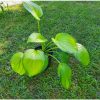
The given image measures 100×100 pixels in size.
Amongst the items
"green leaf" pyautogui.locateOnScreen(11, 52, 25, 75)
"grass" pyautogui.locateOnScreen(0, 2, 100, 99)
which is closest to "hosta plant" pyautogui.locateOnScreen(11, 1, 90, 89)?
"green leaf" pyautogui.locateOnScreen(11, 52, 25, 75)

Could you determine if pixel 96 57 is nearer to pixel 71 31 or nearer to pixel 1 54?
pixel 71 31

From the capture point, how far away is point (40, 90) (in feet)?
8.12

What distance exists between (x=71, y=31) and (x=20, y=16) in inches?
36.5

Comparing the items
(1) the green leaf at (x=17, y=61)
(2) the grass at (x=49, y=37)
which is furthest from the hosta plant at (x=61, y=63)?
(2) the grass at (x=49, y=37)

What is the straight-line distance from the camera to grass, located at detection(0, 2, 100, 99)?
2461 mm

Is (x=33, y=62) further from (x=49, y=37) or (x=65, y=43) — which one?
(x=49, y=37)

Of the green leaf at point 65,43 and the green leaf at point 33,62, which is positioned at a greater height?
the green leaf at point 65,43

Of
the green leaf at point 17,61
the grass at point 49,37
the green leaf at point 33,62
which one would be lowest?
the grass at point 49,37

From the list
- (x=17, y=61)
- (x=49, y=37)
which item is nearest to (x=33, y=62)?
(x=17, y=61)

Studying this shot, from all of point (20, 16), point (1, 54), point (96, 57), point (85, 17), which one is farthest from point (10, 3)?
point (96, 57)

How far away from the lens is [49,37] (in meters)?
3.36

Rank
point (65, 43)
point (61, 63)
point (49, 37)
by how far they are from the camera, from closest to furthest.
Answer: point (65, 43)
point (61, 63)
point (49, 37)

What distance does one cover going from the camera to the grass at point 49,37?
2461 mm

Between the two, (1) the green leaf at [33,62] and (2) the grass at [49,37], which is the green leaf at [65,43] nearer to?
(1) the green leaf at [33,62]
